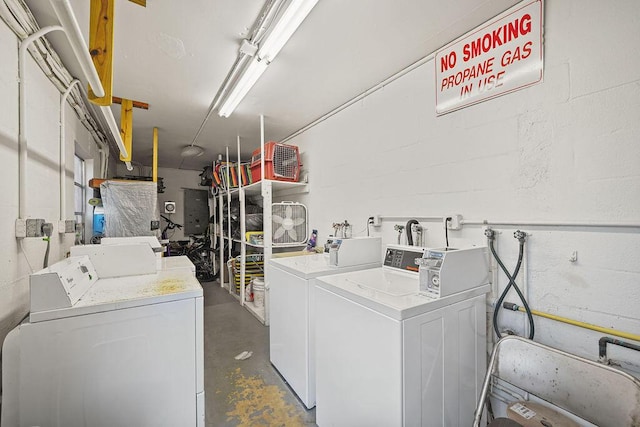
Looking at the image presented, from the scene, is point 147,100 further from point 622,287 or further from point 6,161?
point 622,287

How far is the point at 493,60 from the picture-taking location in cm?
163

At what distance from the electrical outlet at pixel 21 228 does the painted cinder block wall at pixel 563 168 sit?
2610mm

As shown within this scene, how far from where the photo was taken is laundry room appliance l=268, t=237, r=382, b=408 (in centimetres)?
186

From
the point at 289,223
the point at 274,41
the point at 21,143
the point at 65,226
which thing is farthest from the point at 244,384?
the point at 274,41

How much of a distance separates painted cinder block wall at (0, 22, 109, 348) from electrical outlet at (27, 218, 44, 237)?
0.07 meters

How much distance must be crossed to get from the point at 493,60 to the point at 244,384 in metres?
2.98

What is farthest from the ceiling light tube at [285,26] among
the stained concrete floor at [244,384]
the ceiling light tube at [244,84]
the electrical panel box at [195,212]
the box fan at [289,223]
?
the electrical panel box at [195,212]

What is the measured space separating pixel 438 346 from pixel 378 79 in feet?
7.12

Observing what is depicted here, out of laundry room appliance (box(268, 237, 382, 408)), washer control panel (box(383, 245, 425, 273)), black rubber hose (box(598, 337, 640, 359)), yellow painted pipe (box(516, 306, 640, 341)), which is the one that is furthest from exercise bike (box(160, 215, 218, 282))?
black rubber hose (box(598, 337, 640, 359))

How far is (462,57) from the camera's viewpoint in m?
1.79

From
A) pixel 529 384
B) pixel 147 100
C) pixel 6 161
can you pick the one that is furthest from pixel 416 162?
pixel 147 100

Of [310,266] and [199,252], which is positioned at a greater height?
[310,266]

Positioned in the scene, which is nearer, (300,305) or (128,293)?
(128,293)

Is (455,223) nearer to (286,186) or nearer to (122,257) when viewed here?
(122,257)
